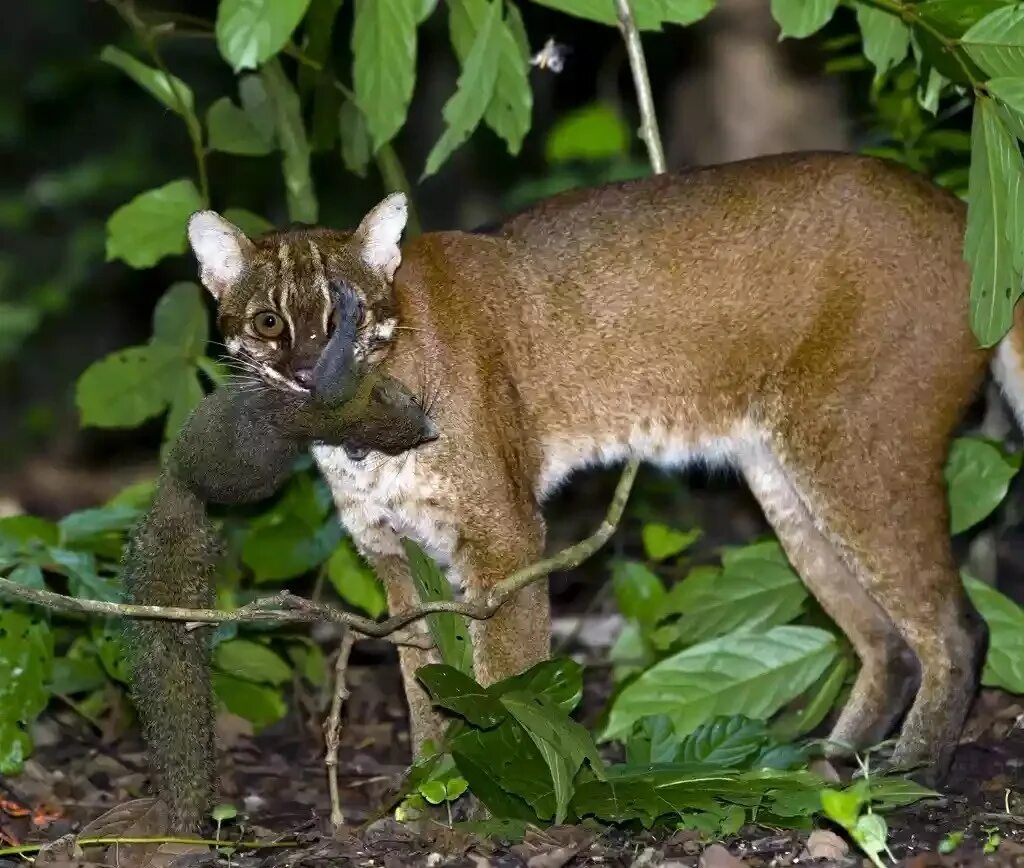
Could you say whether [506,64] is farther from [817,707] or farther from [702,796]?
[817,707]

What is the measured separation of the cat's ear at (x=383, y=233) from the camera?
15.4ft

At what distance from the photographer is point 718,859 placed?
3.84 meters

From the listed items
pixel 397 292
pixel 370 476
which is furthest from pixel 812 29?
pixel 370 476

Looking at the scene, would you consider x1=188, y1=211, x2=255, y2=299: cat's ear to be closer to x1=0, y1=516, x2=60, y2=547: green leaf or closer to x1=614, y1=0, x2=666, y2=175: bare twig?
x1=0, y1=516, x2=60, y2=547: green leaf

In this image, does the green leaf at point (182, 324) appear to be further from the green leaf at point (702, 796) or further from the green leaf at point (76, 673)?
the green leaf at point (702, 796)

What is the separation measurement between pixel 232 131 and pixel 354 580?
158cm

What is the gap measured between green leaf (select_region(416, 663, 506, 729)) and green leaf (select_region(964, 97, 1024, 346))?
62.1 inches

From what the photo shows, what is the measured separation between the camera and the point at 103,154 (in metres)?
11.4

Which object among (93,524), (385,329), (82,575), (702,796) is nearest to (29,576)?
(82,575)

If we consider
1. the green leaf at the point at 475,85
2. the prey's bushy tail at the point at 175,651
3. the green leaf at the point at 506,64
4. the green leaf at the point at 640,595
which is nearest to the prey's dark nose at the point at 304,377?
the prey's bushy tail at the point at 175,651

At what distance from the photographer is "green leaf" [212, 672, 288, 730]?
566cm

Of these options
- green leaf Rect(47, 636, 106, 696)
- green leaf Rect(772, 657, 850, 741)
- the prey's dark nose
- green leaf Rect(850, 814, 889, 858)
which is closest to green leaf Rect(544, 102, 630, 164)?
green leaf Rect(772, 657, 850, 741)

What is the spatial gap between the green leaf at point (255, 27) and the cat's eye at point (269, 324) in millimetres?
657

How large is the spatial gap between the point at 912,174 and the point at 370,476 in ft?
6.06
